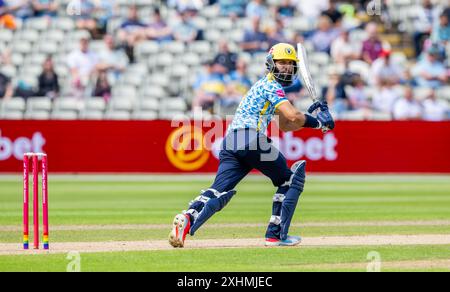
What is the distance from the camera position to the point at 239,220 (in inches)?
614

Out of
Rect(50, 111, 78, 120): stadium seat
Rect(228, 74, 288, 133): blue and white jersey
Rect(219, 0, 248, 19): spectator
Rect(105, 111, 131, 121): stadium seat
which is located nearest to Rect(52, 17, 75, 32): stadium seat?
Rect(50, 111, 78, 120): stadium seat

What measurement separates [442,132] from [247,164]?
14013 mm

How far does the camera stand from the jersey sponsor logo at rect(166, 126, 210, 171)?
79.4ft

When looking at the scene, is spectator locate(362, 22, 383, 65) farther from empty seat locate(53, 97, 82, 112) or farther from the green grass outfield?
empty seat locate(53, 97, 82, 112)

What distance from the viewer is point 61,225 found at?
1468 cm

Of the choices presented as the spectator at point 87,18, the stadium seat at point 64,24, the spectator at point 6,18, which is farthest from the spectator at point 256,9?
the spectator at point 6,18

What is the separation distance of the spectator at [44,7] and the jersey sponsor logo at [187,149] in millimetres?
5994

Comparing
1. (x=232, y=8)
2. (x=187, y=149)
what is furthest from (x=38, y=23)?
(x=187, y=149)

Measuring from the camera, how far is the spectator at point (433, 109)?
25.7 meters

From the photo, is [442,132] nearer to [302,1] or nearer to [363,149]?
[363,149]

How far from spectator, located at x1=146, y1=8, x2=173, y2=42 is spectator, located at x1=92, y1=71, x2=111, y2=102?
6.34 ft

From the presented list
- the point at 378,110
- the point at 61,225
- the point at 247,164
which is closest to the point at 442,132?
the point at 378,110

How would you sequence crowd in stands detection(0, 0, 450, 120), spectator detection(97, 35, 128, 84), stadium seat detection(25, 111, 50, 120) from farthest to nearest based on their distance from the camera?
spectator detection(97, 35, 128, 84) < crowd in stands detection(0, 0, 450, 120) < stadium seat detection(25, 111, 50, 120)
